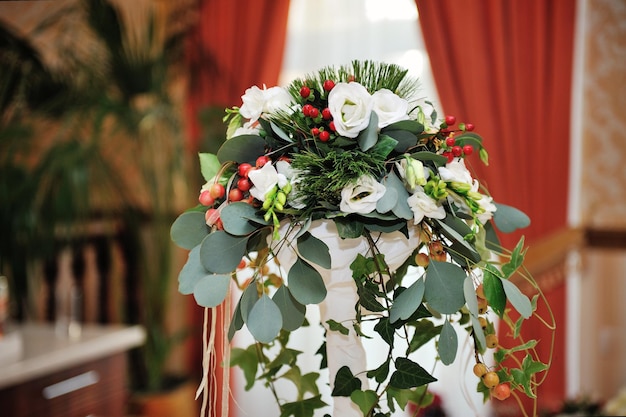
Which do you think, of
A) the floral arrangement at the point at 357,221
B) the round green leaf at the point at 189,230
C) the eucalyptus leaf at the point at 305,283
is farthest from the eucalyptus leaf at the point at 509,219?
the round green leaf at the point at 189,230

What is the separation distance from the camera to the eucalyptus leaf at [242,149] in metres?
0.80

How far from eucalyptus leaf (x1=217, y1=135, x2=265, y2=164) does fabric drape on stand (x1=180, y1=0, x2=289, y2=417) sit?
7.67 ft

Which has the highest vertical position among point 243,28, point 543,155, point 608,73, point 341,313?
point 243,28

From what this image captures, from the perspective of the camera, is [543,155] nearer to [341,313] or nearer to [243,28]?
[243,28]

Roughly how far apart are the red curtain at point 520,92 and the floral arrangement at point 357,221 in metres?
2.14

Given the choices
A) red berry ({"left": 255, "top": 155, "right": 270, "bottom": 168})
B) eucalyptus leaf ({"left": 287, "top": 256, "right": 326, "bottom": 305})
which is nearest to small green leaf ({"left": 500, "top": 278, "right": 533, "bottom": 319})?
eucalyptus leaf ({"left": 287, "top": 256, "right": 326, "bottom": 305})

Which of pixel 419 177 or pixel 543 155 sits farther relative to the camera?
pixel 543 155

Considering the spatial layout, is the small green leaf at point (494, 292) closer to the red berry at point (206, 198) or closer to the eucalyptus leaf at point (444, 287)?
the eucalyptus leaf at point (444, 287)

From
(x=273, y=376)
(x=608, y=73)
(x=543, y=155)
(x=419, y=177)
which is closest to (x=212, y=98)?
(x=543, y=155)

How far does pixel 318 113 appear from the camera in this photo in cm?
78

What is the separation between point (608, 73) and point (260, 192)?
2665mm

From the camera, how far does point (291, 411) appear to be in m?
0.84

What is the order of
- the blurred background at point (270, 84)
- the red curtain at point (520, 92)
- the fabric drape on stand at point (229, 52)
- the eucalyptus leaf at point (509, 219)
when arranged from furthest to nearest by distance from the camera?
the fabric drape on stand at point (229, 52) < the red curtain at point (520, 92) < the blurred background at point (270, 84) < the eucalyptus leaf at point (509, 219)

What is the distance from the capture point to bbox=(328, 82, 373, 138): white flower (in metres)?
0.75
